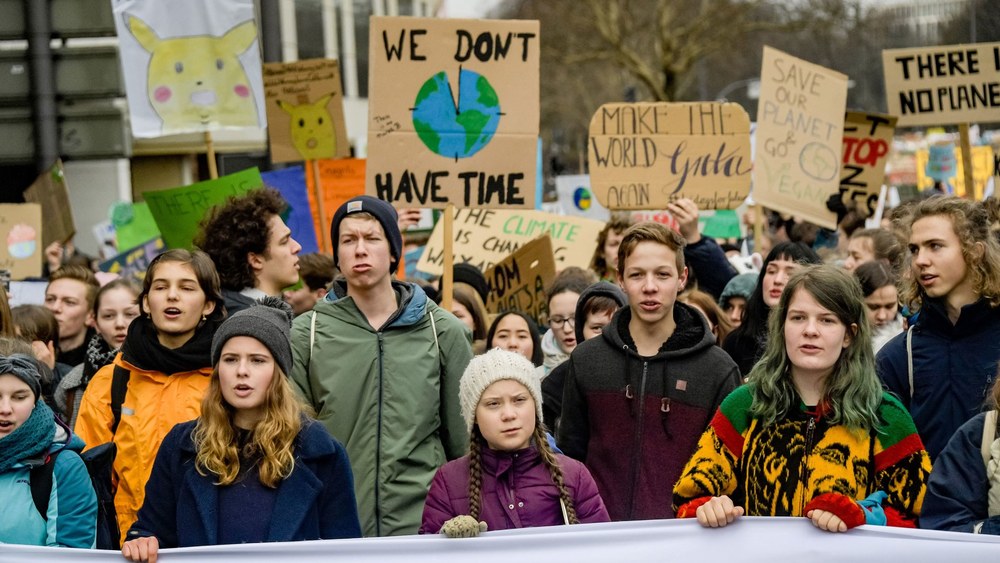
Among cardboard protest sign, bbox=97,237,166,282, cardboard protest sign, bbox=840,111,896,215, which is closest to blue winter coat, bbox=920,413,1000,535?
cardboard protest sign, bbox=840,111,896,215

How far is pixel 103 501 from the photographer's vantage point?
169 inches

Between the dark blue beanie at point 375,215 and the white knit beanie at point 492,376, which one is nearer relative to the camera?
the white knit beanie at point 492,376

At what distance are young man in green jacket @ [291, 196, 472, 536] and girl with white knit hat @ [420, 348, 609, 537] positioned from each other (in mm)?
394

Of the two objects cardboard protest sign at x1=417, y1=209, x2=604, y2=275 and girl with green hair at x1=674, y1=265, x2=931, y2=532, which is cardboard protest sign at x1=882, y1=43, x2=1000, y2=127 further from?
girl with green hair at x1=674, y1=265, x2=931, y2=532

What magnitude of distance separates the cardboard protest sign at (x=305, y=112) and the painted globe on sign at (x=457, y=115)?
2.94 metres

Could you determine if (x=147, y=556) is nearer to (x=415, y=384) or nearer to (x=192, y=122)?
(x=415, y=384)

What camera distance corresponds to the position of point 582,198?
1367 cm

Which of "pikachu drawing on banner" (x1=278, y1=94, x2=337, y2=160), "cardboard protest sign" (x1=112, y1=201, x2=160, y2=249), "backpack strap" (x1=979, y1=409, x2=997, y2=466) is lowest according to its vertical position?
"backpack strap" (x1=979, y1=409, x2=997, y2=466)

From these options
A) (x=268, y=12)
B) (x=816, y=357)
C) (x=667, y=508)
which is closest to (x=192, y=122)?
(x=268, y=12)

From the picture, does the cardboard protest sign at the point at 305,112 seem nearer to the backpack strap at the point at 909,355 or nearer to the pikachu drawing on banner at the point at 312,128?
the pikachu drawing on banner at the point at 312,128

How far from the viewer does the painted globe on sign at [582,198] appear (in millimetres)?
13641

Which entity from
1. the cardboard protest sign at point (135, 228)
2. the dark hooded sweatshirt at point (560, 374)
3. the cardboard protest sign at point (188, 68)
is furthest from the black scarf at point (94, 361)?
the cardboard protest sign at point (135, 228)

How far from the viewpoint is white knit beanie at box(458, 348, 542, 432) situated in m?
4.07

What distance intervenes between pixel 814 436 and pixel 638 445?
0.89 metres
